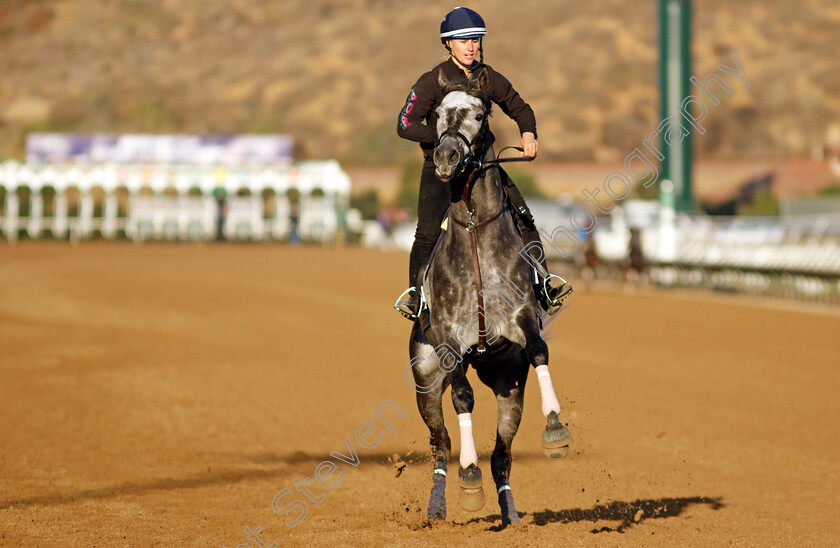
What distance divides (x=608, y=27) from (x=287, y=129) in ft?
108

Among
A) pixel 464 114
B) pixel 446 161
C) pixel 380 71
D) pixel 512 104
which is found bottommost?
pixel 446 161

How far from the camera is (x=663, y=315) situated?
2353cm

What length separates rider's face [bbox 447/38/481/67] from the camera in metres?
6.58

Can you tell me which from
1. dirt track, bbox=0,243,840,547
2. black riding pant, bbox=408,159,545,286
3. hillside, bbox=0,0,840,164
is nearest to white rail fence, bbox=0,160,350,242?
hillside, bbox=0,0,840,164

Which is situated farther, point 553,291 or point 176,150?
point 176,150

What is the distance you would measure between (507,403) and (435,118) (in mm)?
1883

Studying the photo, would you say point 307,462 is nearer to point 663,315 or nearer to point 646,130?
point 663,315

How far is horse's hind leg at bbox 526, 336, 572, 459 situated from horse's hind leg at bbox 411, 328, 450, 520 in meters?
0.93

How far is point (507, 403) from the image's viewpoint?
678 centimetres

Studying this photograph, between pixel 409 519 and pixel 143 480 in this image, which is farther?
pixel 143 480

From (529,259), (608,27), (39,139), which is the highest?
(608,27)

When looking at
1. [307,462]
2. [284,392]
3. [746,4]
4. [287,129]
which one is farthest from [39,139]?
[746,4]

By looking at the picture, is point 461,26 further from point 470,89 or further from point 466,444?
point 466,444

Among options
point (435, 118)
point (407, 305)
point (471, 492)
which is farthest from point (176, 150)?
point (471, 492)
